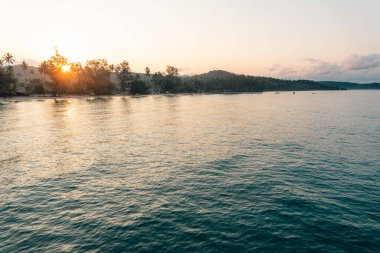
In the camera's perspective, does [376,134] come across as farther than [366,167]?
Yes

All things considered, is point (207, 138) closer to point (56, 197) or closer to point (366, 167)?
point (366, 167)

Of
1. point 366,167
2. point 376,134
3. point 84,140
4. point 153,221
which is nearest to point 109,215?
point 153,221

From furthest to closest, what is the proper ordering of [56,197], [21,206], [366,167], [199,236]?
[366,167] → [56,197] → [21,206] → [199,236]

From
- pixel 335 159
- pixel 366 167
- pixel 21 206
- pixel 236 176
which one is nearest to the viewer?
pixel 21 206

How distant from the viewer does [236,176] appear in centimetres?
3766

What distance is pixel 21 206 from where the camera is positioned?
94.3 feet

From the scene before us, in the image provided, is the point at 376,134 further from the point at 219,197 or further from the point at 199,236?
the point at 199,236

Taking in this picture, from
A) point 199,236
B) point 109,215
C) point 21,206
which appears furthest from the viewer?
point 21,206

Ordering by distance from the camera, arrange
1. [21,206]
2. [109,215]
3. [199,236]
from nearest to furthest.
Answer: [199,236], [109,215], [21,206]

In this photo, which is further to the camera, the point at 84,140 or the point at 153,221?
the point at 84,140

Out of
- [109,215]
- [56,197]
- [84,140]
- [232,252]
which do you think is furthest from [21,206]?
[84,140]

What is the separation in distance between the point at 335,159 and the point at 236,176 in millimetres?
19703

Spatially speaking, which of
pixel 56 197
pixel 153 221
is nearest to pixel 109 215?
pixel 153 221

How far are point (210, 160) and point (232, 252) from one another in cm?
2638
